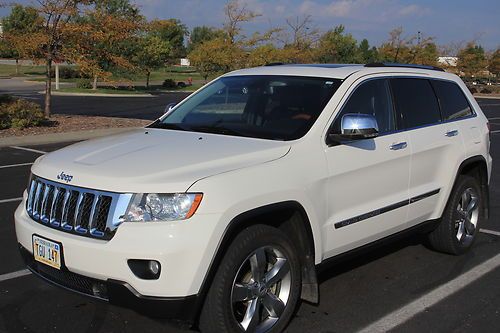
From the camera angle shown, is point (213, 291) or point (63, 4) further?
point (63, 4)

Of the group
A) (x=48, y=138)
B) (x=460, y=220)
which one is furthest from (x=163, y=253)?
(x=48, y=138)

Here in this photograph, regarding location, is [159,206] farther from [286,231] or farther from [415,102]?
[415,102]

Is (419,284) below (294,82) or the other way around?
below

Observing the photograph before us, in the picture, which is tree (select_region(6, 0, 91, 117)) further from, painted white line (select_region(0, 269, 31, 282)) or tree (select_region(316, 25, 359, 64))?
tree (select_region(316, 25, 359, 64))

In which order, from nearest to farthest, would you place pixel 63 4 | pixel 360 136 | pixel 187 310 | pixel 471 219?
1. pixel 187 310
2. pixel 360 136
3. pixel 471 219
4. pixel 63 4

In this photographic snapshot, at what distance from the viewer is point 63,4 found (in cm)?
1598

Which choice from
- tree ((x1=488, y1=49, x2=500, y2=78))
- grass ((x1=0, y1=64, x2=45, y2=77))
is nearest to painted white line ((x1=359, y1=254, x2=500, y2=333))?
grass ((x1=0, y1=64, x2=45, y2=77))

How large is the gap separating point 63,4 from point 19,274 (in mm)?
13082

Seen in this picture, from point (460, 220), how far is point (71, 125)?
511 inches

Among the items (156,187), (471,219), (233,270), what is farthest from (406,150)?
(156,187)

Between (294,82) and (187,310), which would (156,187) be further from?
(294,82)

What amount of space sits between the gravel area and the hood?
11182mm

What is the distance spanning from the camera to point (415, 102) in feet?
15.8

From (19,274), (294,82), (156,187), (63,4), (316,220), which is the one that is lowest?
(19,274)
